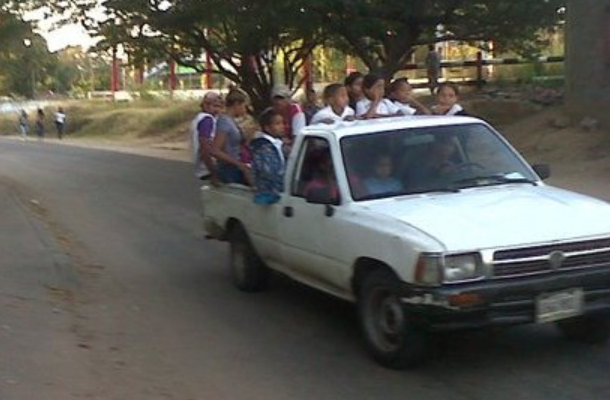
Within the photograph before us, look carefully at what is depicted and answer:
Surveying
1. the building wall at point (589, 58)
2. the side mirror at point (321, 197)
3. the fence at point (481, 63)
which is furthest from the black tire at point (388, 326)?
the fence at point (481, 63)

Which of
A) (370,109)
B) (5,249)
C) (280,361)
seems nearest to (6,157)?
(5,249)

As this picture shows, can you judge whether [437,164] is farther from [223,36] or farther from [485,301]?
[223,36]

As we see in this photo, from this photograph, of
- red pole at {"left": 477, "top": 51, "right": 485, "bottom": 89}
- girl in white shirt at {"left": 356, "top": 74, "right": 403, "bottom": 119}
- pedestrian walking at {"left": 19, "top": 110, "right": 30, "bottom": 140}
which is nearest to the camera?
girl in white shirt at {"left": 356, "top": 74, "right": 403, "bottom": 119}

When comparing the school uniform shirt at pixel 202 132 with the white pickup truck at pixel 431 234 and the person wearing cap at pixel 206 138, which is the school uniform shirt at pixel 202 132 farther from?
the white pickup truck at pixel 431 234

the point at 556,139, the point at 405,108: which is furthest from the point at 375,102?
the point at 556,139

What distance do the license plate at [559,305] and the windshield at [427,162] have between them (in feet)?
4.37

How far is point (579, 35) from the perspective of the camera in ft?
75.9

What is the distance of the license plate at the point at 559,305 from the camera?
23.1 feet

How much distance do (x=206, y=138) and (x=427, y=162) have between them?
3435 mm

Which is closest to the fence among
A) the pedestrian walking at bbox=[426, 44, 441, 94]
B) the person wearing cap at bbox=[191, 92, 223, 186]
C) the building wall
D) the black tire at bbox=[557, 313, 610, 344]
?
the pedestrian walking at bbox=[426, 44, 441, 94]

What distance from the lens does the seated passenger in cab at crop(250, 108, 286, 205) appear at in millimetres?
9352

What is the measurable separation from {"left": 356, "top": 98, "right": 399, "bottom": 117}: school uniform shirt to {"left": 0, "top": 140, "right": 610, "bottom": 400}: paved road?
170 cm

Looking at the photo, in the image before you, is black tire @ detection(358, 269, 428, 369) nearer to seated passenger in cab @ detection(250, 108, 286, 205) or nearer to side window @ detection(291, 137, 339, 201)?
side window @ detection(291, 137, 339, 201)

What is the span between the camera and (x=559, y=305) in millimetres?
7086
